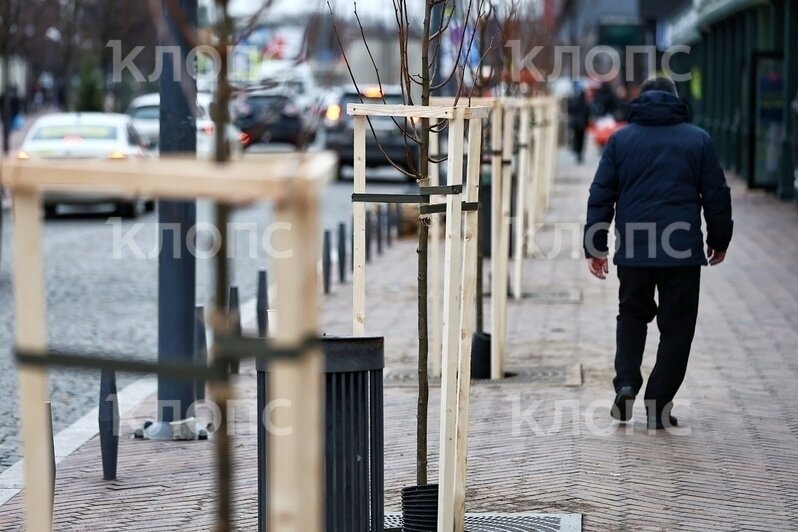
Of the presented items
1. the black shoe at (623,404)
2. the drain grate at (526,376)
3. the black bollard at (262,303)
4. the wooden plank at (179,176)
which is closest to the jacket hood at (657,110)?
the black shoe at (623,404)

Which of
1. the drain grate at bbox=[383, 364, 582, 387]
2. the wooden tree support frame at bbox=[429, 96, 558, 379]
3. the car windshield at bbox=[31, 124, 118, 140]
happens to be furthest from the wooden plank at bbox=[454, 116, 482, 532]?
the car windshield at bbox=[31, 124, 118, 140]

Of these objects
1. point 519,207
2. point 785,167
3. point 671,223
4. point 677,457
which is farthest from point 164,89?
point 785,167

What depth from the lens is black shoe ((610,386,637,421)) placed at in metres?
7.88

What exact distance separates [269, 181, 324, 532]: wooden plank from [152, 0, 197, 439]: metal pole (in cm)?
500

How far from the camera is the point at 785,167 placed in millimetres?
23859

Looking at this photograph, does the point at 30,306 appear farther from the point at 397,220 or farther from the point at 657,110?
the point at 397,220

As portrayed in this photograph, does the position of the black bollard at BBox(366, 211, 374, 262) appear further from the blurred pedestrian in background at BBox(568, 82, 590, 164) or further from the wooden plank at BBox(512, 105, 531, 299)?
the blurred pedestrian in background at BBox(568, 82, 590, 164)

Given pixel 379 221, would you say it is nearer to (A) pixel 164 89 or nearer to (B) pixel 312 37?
(A) pixel 164 89

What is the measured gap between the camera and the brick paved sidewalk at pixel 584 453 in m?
6.44

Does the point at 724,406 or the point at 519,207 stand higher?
the point at 519,207

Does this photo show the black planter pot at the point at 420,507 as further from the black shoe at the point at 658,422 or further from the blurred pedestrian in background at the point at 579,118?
the blurred pedestrian in background at the point at 579,118

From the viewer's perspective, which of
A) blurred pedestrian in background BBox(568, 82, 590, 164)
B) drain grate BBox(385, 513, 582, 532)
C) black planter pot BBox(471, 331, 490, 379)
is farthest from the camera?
blurred pedestrian in background BBox(568, 82, 590, 164)

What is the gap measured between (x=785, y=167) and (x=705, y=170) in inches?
667

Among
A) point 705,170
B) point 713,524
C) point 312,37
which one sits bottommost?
point 713,524
